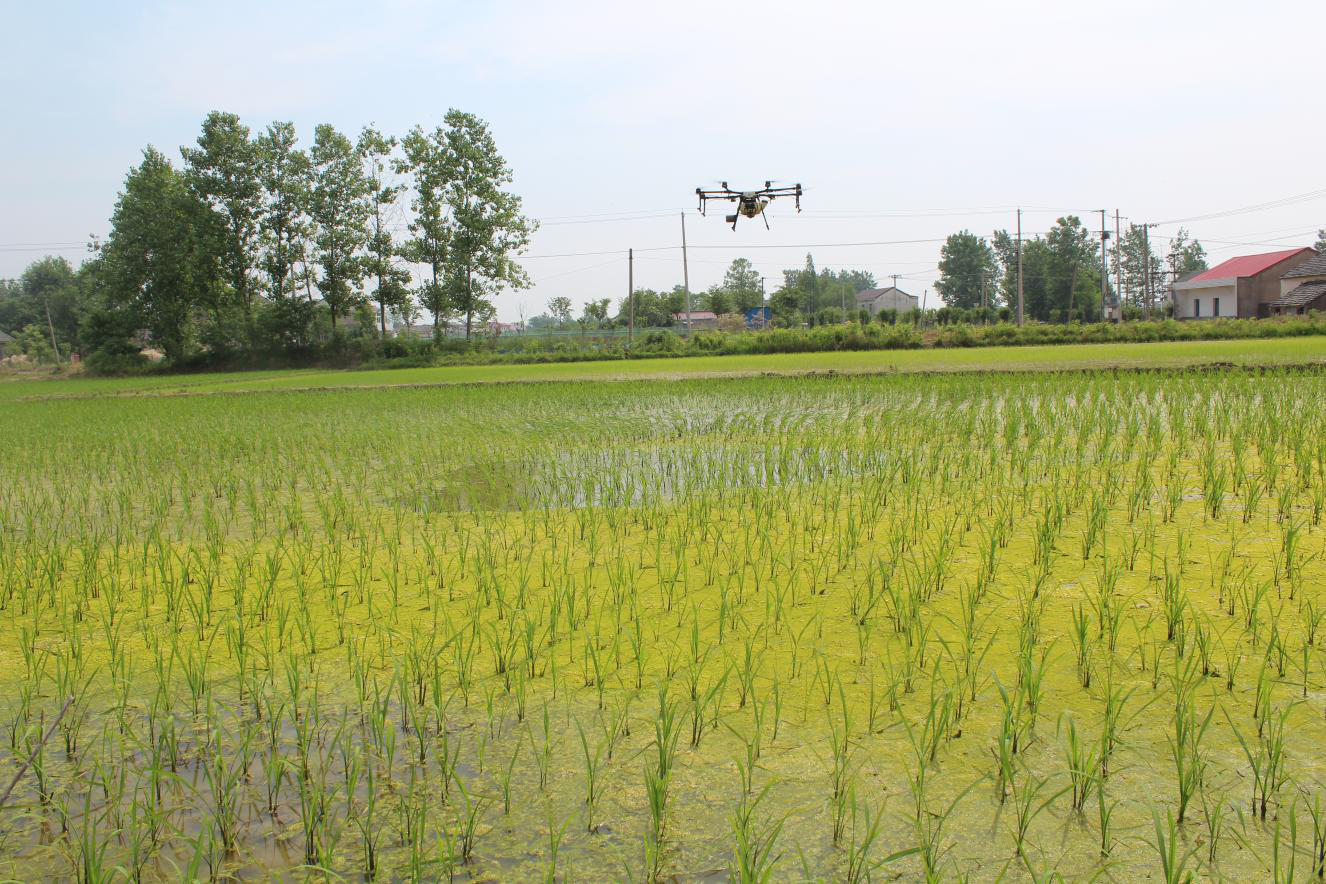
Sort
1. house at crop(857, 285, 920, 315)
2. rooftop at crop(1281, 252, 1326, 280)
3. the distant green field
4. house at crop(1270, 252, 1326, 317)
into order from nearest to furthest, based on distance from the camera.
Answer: the distant green field, house at crop(1270, 252, 1326, 317), rooftop at crop(1281, 252, 1326, 280), house at crop(857, 285, 920, 315)

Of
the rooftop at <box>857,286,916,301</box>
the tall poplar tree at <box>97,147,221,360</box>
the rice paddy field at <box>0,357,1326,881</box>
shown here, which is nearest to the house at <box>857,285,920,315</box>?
the rooftop at <box>857,286,916,301</box>

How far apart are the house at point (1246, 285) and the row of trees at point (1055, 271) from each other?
12.5ft

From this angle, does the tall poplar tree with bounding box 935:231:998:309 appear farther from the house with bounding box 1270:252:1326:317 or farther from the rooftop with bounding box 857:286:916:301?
the house with bounding box 1270:252:1326:317

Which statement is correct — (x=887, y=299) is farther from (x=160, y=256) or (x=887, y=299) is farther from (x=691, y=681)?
(x=691, y=681)

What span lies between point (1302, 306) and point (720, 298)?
35302 mm

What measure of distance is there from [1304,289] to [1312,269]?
6.82 feet

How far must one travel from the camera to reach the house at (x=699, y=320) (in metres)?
61.8

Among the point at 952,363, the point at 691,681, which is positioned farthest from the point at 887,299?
the point at 691,681

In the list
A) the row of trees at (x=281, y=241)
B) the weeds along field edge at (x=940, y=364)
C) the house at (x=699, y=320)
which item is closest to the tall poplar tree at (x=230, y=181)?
the row of trees at (x=281, y=241)

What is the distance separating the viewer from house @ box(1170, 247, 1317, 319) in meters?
48.2

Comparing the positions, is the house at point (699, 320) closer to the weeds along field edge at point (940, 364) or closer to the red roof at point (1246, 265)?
the weeds along field edge at point (940, 364)

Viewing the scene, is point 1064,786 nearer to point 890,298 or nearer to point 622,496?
point 622,496

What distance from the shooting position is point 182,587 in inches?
139

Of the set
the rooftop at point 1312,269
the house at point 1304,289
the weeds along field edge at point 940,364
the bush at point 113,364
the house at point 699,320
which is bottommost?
the weeds along field edge at point 940,364
